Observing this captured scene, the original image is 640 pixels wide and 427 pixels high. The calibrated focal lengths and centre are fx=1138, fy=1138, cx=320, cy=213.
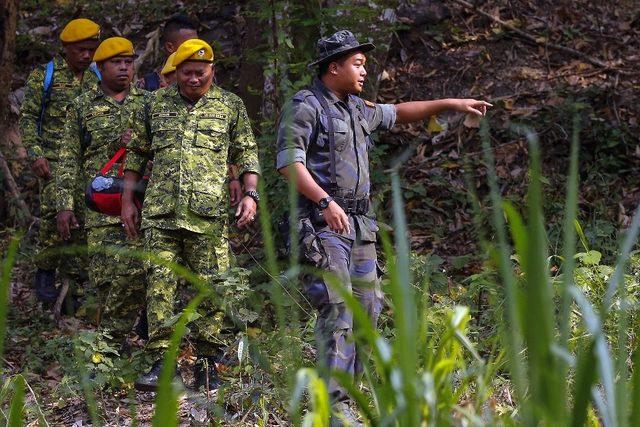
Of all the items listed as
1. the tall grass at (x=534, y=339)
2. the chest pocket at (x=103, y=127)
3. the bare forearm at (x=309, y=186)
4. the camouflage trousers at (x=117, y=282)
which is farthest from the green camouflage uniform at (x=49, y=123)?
the tall grass at (x=534, y=339)

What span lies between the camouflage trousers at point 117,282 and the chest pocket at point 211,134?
989 millimetres

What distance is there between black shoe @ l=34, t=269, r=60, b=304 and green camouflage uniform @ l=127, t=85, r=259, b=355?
2.43 m

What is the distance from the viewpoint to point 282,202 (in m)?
8.23

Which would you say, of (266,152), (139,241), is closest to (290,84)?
(266,152)

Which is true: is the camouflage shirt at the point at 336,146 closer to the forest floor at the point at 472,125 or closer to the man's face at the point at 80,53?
the forest floor at the point at 472,125

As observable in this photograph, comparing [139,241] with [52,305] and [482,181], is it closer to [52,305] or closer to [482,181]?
[52,305]

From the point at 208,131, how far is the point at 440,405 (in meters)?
4.52

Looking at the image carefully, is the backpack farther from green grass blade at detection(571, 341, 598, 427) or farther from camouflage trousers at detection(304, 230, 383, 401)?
green grass blade at detection(571, 341, 598, 427)

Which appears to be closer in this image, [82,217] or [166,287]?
[166,287]

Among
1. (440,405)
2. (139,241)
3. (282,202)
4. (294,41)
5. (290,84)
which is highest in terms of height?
(294,41)

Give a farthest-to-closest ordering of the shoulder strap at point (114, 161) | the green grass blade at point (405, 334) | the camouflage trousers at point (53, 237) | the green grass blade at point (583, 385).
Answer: the camouflage trousers at point (53, 237) → the shoulder strap at point (114, 161) → the green grass blade at point (405, 334) → the green grass blade at point (583, 385)

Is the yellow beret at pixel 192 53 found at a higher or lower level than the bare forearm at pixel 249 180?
higher

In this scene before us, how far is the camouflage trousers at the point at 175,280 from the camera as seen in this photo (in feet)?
20.7

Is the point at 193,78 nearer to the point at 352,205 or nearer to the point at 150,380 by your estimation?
the point at 352,205
